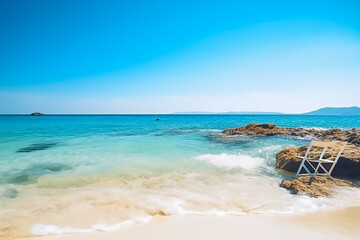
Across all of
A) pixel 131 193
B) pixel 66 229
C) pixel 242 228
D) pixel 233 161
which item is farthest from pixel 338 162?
pixel 66 229

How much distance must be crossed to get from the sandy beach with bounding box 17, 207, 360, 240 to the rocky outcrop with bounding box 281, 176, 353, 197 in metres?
1.17

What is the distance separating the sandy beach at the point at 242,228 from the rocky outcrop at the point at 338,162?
3.65 meters

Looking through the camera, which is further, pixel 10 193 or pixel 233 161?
pixel 233 161

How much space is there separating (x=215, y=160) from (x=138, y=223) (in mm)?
6814

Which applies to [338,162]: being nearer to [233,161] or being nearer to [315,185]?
[315,185]

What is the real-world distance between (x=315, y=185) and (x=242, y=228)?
150 inches

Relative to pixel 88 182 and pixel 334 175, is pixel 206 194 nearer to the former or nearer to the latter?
pixel 88 182

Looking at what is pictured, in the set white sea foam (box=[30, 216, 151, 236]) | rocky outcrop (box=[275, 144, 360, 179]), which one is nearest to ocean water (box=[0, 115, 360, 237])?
white sea foam (box=[30, 216, 151, 236])

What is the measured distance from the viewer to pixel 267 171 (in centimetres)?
851

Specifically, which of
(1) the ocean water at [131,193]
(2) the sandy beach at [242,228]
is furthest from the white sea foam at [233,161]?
(2) the sandy beach at [242,228]

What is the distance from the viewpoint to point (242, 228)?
393 centimetres

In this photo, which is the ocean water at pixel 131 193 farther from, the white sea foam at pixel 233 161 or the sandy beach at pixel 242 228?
the sandy beach at pixel 242 228

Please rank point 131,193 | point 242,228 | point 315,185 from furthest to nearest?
point 315,185 → point 131,193 → point 242,228

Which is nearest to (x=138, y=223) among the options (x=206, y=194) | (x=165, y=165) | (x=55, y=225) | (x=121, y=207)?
(x=121, y=207)
